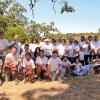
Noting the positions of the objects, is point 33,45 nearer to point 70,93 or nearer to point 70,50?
point 70,50

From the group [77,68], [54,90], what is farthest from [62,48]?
[54,90]

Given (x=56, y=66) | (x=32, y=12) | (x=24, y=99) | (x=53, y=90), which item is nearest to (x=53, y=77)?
(x=56, y=66)

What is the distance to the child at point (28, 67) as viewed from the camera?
39.3 ft

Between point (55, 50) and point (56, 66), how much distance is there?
63 cm

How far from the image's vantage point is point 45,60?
1243 cm

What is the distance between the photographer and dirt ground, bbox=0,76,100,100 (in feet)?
35.0

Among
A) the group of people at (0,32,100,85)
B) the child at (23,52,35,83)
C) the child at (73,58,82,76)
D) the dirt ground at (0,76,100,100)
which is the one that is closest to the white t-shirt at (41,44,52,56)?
the group of people at (0,32,100,85)

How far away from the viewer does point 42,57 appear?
40.8 feet

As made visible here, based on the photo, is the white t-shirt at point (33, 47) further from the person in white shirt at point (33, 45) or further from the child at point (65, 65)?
the child at point (65, 65)

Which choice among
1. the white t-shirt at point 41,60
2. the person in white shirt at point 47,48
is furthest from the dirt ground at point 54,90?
the person in white shirt at point 47,48

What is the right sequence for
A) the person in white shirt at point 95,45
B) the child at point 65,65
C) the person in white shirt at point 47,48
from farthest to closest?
the person in white shirt at point 95,45 < the person in white shirt at point 47,48 < the child at point 65,65

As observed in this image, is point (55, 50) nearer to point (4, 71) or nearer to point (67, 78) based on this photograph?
point (67, 78)

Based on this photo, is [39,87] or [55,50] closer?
[39,87]

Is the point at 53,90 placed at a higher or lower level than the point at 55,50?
lower
